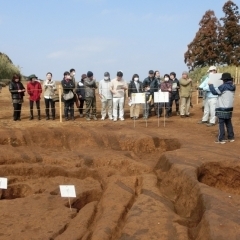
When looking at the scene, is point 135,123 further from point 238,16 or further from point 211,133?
point 238,16

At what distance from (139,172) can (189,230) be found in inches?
134

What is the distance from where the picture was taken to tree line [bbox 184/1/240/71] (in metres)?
33.4

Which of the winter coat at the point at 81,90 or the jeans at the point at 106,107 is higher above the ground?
the winter coat at the point at 81,90

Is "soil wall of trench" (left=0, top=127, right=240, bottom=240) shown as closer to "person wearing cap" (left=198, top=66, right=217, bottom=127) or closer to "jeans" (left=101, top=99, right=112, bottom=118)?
"person wearing cap" (left=198, top=66, right=217, bottom=127)

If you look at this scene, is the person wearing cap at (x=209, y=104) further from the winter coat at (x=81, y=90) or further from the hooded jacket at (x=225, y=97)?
the winter coat at (x=81, y=90)

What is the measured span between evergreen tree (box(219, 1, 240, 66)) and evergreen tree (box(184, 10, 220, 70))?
0.55 metres

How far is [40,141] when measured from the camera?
456 inches

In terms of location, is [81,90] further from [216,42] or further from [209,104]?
[216,42]

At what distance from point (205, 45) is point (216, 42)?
129cm

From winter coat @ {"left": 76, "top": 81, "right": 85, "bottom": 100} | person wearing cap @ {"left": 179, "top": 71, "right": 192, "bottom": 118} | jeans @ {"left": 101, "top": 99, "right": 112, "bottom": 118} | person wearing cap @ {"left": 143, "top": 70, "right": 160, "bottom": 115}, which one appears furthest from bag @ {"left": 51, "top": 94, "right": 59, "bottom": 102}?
person wearing cap @ {"left": 179, "top": 71, "right": 192, "bottom": 118}

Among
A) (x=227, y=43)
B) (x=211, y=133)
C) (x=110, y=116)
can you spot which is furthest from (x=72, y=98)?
(x=227, y=43)

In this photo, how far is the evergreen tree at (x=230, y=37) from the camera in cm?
3369

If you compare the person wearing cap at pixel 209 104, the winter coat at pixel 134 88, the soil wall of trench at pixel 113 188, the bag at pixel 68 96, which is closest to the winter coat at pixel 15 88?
the bag at pixel 68 96

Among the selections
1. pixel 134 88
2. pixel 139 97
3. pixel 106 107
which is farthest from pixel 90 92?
pixel 139 97
